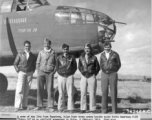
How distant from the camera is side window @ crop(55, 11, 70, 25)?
19.2 feet

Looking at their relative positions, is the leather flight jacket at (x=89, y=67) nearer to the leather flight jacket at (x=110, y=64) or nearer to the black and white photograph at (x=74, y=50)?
the black and white photograph at (x=74, y=50)

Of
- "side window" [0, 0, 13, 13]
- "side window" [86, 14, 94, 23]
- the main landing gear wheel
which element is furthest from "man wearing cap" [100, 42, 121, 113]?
the main landing gear wheel

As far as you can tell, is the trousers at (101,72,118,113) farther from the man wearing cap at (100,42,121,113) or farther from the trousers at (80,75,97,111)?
the trousers at (80,75,97,111)

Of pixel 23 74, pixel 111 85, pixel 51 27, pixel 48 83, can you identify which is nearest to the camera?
pixel 111 85

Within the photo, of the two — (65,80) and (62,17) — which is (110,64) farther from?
(62,17)

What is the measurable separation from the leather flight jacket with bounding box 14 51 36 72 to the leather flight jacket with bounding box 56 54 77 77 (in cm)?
79

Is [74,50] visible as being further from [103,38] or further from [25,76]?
[25,76]

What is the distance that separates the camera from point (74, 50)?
19.5 ft

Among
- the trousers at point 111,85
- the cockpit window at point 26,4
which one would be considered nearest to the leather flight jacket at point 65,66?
the trousers at point 111,85

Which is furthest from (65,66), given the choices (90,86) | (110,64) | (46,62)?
(110,64)

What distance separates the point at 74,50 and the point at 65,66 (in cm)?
87

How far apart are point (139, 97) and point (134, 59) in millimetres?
1646

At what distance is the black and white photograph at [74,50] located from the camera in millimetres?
5242

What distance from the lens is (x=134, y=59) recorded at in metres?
6.18
